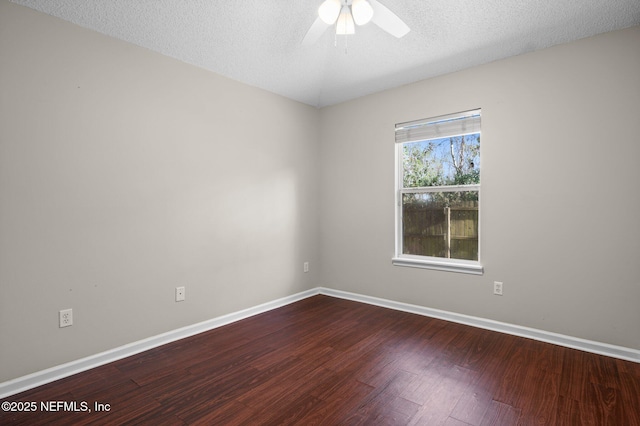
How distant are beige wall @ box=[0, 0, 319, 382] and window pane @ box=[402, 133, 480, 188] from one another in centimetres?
153

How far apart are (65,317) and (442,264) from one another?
3.09m

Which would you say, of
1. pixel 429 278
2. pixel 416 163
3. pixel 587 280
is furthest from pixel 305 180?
pixel 587 280

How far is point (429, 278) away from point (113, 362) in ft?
9.18

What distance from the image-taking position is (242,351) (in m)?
2.52

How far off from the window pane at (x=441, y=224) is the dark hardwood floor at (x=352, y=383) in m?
0.81

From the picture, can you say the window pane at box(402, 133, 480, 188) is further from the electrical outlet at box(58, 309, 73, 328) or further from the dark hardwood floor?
the electrical outlet at box(58, 309, 73, 328)

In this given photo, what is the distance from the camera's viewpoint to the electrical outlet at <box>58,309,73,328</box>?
216 centimetres

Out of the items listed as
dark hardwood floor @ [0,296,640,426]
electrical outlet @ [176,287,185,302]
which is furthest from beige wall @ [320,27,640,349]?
electrical outlet @ [176,287,185,302]

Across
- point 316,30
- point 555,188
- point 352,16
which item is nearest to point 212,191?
point 316,30

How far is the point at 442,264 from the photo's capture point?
3.21 metres

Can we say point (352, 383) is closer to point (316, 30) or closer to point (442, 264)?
point (442, 264)

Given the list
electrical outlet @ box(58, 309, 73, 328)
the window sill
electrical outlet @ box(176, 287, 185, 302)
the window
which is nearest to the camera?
electrical outlet @ box(58, 309, 73, 328)

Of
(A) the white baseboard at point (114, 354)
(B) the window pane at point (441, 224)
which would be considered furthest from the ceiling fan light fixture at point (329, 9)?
(A) the white baseboard at point (114, 354)

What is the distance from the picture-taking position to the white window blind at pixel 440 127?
10.0ft
